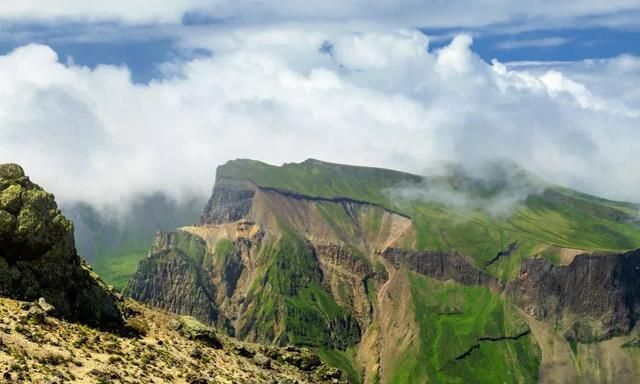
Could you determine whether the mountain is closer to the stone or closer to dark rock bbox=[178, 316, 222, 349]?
the stone

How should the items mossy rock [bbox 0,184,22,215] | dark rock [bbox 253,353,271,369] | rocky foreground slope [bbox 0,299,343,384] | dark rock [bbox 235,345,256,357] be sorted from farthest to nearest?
dark rock [bbox 235,345,256,357], dark rock [bbox 253,353,271,369], mossy rock [bbox 0,184,22,215], rocky foreground slope [bbox 0,299,343,384]

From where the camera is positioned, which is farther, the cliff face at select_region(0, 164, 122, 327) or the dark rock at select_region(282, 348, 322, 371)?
the dark rock at select_region(282, 348, 322, 371)

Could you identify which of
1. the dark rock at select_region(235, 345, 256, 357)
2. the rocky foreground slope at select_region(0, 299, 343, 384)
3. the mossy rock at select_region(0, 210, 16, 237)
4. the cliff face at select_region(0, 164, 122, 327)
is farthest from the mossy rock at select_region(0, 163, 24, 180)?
the dark rock at select_region(235, 345, 256, 357)

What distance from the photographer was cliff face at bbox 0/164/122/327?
68125 mm

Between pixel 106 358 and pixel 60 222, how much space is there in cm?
1835

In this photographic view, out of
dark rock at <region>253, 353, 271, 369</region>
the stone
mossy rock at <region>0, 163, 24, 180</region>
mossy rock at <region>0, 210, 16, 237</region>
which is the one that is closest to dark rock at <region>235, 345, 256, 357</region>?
dark rock at <region>253, 353, 271, 369</region>

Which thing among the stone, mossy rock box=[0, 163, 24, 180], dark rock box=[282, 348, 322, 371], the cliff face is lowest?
dark rock box=[282, 348, 322, 371]

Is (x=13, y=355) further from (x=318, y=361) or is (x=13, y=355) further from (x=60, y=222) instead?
(x=318, y=361)

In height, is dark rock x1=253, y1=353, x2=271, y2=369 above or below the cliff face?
below

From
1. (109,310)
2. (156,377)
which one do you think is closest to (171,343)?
(109,310)

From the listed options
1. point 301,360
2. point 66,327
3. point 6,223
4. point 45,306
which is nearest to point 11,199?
Answer: point 6,223

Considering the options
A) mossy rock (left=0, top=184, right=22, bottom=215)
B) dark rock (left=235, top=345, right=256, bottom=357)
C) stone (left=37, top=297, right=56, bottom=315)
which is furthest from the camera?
dark rock (left=235, top=345, right=256, bottom=357)

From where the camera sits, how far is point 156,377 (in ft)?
204

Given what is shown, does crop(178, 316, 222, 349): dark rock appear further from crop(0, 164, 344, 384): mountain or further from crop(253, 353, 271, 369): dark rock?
crop(253, 353, 271, 369): dark rock
